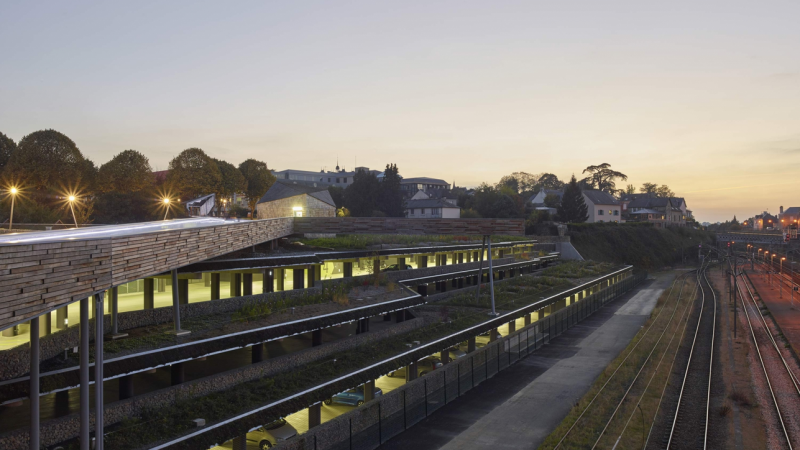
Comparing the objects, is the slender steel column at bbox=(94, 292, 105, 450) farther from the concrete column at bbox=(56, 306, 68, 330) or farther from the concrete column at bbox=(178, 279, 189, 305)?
the concrete column at bbox=(178, 279, 189, 305)

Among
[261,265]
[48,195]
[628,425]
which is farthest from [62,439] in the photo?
[48,195]

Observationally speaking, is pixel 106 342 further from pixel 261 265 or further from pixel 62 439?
pixel 261 265

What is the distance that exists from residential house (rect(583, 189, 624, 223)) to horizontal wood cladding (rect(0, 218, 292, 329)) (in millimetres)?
118588

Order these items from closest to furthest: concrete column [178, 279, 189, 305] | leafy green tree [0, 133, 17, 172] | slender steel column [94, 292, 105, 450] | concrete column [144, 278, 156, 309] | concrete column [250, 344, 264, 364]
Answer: slender steel column [94, 292, 105, 450] < concrete column [144, 278, 156, 309] < concrete column [250, 344, 264, 364] < concrete column [178, 279, 189, 305] < leafy green tree [0, 133, 17, 172]

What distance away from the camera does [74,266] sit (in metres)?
11.2

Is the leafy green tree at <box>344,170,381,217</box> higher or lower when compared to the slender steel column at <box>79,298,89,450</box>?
higher

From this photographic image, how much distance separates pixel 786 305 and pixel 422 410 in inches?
2209

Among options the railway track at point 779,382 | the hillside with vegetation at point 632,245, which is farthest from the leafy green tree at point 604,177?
the railway track at point 779,382

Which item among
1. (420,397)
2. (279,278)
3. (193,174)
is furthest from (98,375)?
(193,174)

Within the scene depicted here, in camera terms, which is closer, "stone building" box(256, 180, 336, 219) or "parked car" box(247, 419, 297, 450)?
"parked car" box(247, 419, 297, 450)

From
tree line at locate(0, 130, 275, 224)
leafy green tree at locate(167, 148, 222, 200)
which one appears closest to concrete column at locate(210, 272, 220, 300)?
tree line at locate(0, 130, 275, 224)

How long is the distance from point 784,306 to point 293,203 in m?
57.6

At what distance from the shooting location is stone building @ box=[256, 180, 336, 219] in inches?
2154

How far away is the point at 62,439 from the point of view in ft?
48.0
